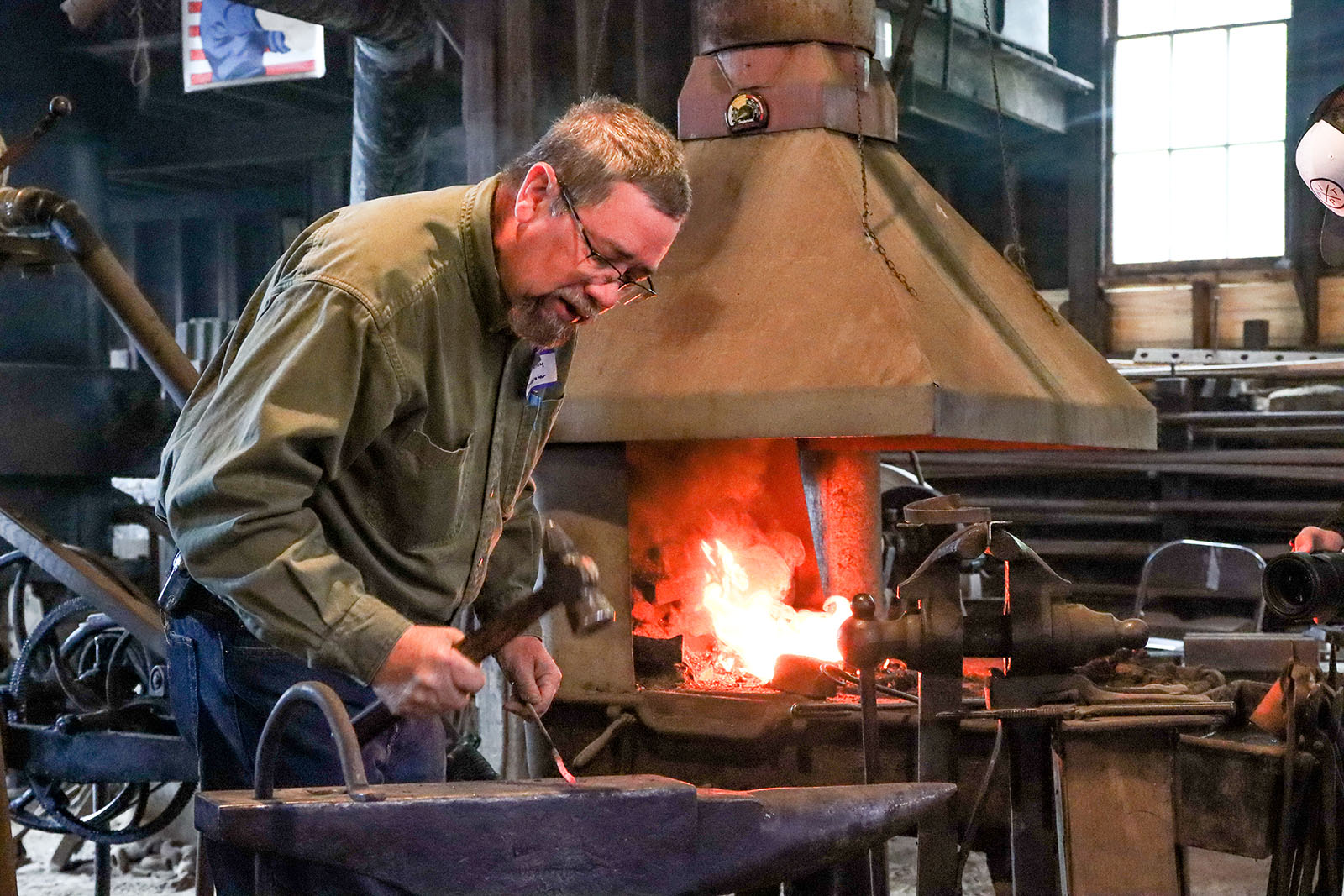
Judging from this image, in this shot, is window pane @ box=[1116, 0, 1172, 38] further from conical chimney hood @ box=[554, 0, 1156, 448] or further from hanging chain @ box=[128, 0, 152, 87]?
hanging chain @ box=[128, 0, 152, 87]

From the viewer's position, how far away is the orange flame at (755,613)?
425 centimetres

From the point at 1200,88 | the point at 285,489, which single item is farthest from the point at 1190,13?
the point at 285,489

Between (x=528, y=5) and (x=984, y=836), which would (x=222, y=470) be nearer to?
(x=984, y=836)

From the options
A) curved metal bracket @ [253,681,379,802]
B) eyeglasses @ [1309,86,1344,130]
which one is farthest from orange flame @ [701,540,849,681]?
curved metal bracket @ [253,681,379,802]

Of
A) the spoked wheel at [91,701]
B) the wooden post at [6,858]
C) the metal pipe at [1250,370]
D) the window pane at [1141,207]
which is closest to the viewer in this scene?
the wooden post at [6,858]

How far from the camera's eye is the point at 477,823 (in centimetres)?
173

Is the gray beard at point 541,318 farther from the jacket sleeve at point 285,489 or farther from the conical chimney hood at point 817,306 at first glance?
the conical chimney hood at point 817,306

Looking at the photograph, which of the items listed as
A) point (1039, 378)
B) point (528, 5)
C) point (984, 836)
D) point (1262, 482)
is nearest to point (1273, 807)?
point (984, 836)

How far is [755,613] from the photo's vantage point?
436cm

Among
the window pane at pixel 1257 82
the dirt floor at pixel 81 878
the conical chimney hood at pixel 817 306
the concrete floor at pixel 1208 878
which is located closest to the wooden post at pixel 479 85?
the conical chimney hood at pixel 817 306

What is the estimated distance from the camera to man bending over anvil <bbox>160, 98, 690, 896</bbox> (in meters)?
1.90

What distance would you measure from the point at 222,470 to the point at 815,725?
6.67 feet

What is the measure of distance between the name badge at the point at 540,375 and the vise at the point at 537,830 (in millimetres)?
645

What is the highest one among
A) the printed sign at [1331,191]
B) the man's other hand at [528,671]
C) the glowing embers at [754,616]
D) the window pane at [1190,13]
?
the window pane at [1190,13]
